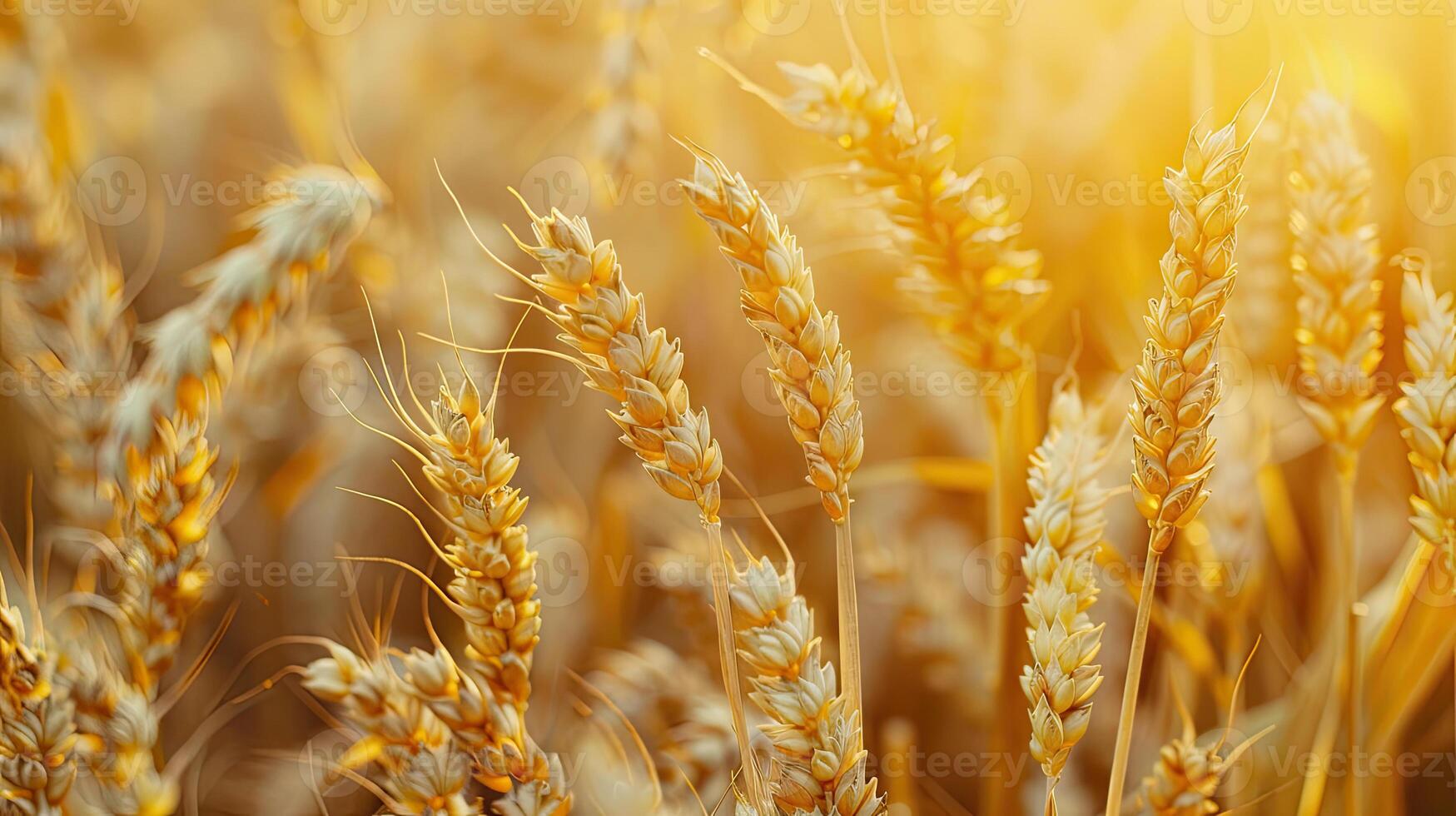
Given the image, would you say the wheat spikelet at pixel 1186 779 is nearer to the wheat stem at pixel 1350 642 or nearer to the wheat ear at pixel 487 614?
the wheat stem at pixel 1350 642

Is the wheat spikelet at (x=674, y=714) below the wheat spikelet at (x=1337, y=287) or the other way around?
below

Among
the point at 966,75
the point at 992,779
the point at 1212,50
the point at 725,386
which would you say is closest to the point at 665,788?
the point at 992,779

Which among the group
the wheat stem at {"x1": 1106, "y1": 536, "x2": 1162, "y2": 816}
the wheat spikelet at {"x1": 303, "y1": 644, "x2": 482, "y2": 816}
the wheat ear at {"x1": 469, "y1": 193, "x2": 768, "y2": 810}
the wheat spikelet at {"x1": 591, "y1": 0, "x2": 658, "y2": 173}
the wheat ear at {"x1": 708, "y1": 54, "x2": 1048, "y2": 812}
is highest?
the wheat spikelet at {"x1": 591, "y1": 0, "x2": 658, "y2": 173}

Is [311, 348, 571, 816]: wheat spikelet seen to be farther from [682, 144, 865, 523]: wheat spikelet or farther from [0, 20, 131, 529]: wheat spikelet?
[0, 20, 131, 529]: wheat spikelet

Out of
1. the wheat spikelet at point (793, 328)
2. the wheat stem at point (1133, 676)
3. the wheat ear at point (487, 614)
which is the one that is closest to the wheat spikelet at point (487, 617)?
the wheat ear at point (487, 614)

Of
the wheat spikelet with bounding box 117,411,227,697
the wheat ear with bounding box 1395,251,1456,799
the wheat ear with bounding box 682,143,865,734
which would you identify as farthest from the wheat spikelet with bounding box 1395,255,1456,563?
the wheat spikelet with bounding box 117,411,227,697

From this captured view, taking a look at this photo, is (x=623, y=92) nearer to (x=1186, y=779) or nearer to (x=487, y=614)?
(x=487, y=614)

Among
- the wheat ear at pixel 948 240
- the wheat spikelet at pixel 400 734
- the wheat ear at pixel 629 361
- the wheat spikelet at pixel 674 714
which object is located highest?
the wheat ear at pixel 948 240

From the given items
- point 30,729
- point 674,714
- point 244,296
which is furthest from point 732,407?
point 30,729
